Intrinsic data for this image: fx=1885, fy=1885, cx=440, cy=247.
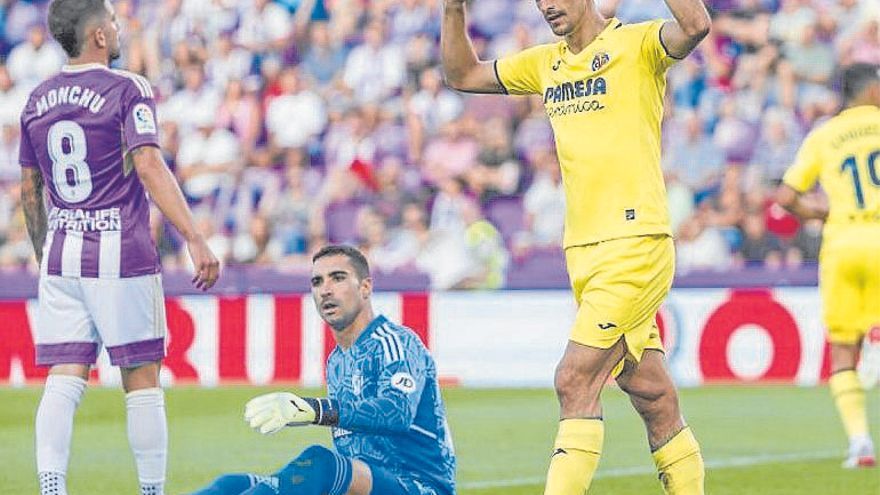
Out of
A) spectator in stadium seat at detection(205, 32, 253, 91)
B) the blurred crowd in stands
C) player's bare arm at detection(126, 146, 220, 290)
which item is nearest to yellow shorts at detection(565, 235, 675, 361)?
player's bare arm at detection(126, 146, 220, 290)

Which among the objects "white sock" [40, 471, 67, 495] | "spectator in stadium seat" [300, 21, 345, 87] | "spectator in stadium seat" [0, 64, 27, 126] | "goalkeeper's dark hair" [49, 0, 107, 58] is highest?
"spectator in stadium seat" [300, 21, 345, 87]

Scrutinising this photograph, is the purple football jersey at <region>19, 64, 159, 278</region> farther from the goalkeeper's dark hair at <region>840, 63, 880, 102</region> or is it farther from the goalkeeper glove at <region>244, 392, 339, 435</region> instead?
the goalkeeper's dark hair at <region>840, 63, 880, 102</region>

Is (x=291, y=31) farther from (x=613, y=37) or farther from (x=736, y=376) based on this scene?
(x=613, y=37)

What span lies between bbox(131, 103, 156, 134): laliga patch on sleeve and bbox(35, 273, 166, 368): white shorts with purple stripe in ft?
1.94

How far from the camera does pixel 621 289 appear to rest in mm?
6570

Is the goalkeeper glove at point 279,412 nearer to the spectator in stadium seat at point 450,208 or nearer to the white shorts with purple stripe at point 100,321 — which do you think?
the white shorts with purple stripe at point 100,321

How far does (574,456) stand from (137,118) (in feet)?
7.20

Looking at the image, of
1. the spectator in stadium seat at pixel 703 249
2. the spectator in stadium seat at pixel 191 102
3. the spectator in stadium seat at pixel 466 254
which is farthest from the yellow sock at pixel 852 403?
the spectator in stadium seat at pixel 191 102

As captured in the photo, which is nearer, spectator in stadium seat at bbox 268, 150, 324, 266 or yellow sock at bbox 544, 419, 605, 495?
yellow sock at bbox 544, 419, 605, 495

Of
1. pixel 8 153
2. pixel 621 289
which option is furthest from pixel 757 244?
pixel 621 289

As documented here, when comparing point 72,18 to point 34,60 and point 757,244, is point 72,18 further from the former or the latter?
point 34,60

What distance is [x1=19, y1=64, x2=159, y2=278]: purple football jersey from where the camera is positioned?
24.2ft

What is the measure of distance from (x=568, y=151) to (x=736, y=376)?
375 inches

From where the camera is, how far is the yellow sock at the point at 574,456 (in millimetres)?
6547
